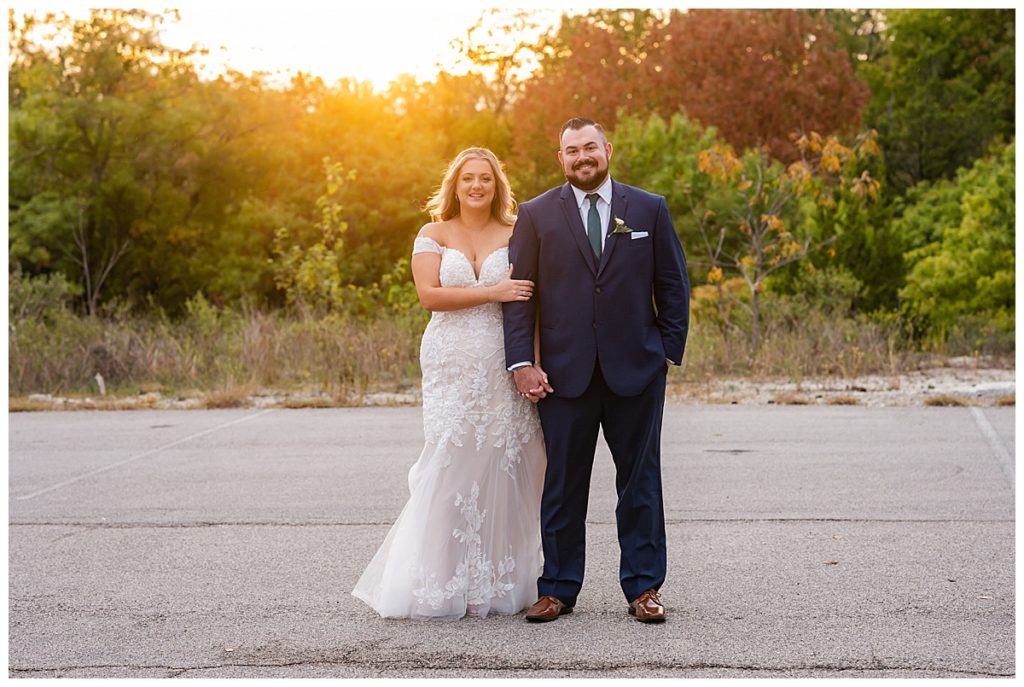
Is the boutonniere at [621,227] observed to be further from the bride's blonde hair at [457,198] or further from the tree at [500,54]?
the tree at [500,54]

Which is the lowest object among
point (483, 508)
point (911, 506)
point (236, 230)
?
point (911, 506)

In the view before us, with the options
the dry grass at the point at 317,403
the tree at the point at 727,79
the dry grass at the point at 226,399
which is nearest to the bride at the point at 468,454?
the dry grass at the point at 317,403

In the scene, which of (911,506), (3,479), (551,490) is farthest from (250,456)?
(551,490)

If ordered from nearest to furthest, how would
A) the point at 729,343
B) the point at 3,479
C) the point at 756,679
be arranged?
the point at 756,679, the point at 3,479, the point at 729,343

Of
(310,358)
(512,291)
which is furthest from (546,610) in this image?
(310,358)

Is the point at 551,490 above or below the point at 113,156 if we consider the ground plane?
below

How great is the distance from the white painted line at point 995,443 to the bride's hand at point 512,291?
5.06 metres

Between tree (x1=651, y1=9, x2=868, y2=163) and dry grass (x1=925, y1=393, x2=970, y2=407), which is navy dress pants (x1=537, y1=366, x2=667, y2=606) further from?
tree (x1=651, y1=9, x2=868, y2=163)

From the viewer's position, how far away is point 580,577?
18.5 ft

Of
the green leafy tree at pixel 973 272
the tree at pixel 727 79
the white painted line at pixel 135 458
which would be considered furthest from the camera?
Result: the tree at pixel 727 79

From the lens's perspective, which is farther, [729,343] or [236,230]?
[236,230]

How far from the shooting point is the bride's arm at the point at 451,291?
18.0ft

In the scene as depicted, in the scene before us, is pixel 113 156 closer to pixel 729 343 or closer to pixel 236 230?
pixel 236 230

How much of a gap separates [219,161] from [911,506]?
25267 millimetres
